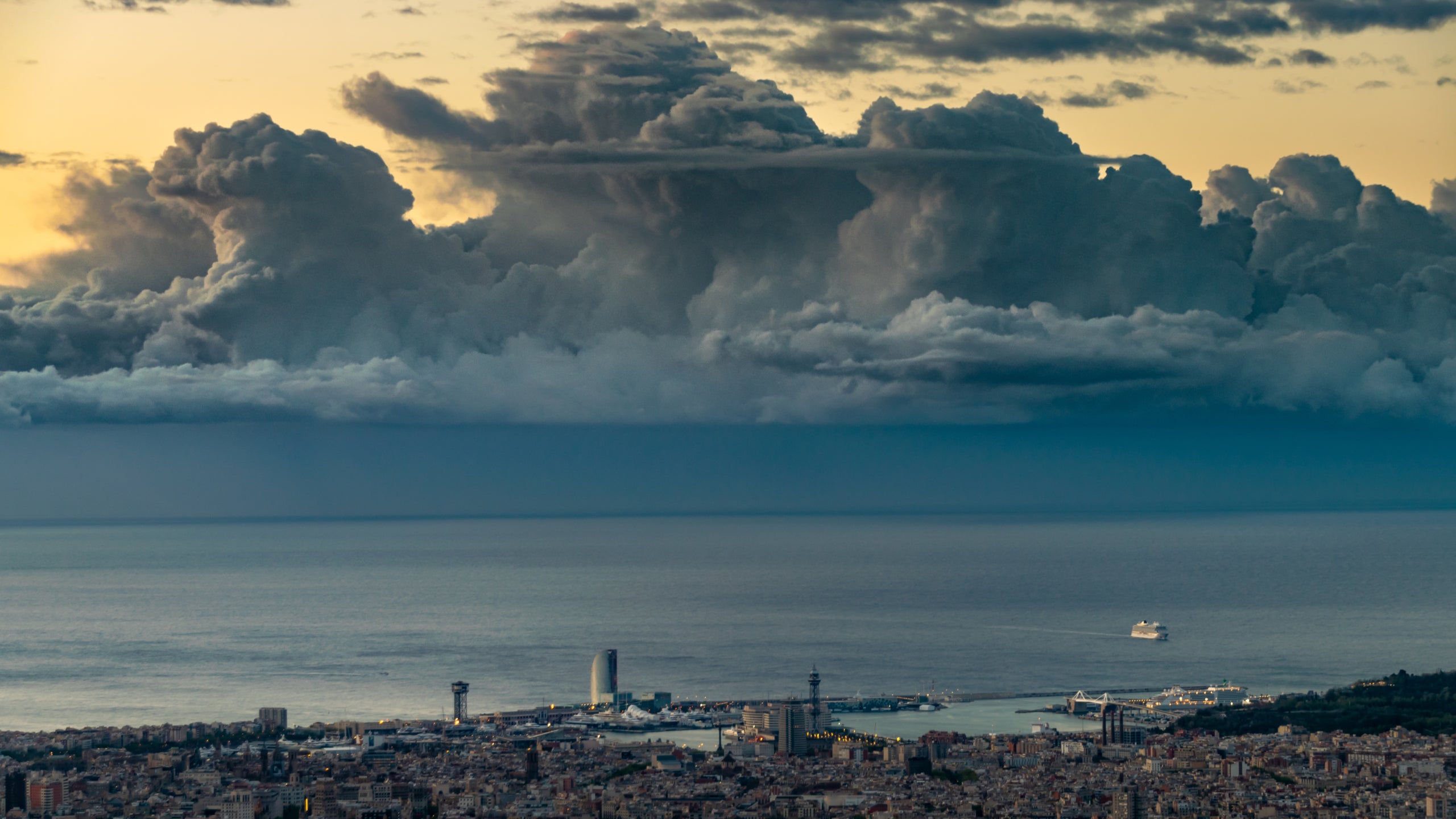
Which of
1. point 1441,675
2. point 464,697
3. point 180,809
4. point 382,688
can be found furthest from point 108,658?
point 1441,675

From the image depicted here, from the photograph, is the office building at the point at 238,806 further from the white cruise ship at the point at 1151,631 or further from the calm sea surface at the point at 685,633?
the white cruise ship at the point at 1151,631

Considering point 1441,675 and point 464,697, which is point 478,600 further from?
point 1441,675

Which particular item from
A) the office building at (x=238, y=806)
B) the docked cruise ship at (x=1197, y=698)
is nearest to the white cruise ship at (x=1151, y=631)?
the docked cruise ship at (x=1197, y=698)

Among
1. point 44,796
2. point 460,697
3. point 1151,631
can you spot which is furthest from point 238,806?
point 1151,631

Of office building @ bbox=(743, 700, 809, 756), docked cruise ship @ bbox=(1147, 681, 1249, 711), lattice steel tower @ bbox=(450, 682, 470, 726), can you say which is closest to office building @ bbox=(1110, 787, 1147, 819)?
office building @ bbox=(743, 700, 809, 756)

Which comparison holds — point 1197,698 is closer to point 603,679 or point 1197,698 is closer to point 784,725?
point 784,725

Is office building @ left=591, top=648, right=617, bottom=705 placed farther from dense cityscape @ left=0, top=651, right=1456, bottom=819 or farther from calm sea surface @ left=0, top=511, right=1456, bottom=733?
dense cityscape @ left=0, top=651, right=1456, bottom=819
